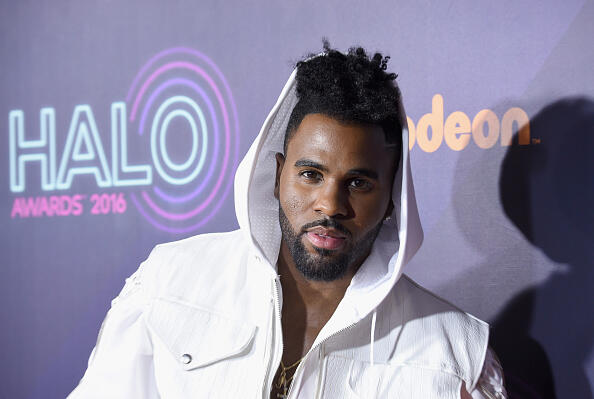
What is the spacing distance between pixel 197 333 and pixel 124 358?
151 mm

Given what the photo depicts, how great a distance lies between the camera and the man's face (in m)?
1.27

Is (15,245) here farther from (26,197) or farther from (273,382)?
(273,382)

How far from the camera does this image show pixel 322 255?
1.31m

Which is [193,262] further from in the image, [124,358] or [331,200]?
[331,200]

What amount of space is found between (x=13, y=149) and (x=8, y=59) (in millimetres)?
287

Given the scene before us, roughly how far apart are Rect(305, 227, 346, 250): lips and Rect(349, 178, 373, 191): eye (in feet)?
0.31

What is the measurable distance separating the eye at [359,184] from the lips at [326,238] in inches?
3.7

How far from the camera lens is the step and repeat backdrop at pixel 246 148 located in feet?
4.72

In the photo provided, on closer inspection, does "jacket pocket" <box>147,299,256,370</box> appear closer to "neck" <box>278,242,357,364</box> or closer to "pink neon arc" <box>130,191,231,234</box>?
"neck" <box>278,242,357,364</box>

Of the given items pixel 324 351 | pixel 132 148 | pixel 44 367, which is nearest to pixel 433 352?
pixel 324 351

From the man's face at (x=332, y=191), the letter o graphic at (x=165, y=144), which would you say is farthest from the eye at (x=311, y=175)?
the letter o graphic at (x=165, y=144)

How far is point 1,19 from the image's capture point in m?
2.11

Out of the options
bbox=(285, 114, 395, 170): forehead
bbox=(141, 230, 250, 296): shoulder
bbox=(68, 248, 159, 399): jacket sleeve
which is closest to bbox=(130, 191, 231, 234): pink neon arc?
bbox=(141, 230, 250, 296): shoulder

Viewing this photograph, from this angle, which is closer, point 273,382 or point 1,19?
point 273,382
